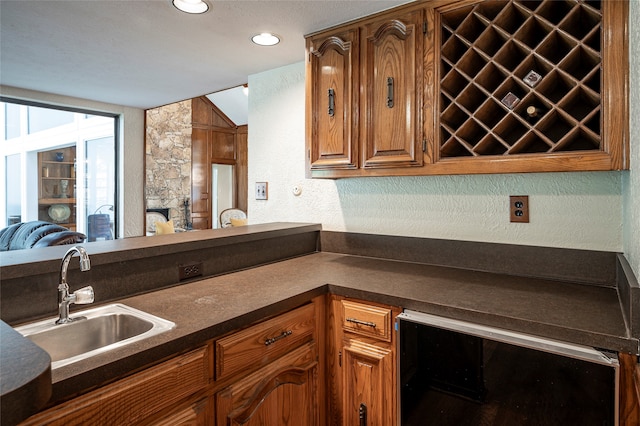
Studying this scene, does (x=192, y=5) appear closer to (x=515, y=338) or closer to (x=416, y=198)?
(x=416, y=198)

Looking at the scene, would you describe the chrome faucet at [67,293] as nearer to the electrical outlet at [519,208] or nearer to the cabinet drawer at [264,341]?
the cabinet drawer at [264,341]

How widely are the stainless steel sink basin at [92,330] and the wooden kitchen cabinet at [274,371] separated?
0.25 metres

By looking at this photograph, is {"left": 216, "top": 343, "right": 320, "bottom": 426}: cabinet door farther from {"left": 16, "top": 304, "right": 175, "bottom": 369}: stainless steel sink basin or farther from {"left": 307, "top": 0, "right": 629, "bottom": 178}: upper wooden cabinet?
{"left": 307, "top": 0, "right": 629, "bottom": 178}: upper wooden cabinet

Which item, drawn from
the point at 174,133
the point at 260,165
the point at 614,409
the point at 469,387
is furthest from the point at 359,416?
the point at 174,133

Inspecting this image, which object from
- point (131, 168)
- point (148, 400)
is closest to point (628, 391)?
point (148, 400)

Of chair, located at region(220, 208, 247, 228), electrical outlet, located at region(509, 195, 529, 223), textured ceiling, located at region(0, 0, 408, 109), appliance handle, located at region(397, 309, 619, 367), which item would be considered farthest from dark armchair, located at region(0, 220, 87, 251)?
chair, located at region(220, 208, 247, 228)

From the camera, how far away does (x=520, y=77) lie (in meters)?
1.50

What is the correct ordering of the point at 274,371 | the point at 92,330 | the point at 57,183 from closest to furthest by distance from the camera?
the point at 92,330 → the point at 274,371 → the point at 57,183

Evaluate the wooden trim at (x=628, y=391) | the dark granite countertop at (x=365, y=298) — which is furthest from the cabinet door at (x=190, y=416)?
the wooden trim at (x=628, y=391)

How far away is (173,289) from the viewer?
1.55m

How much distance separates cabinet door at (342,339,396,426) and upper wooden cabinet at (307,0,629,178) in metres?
0.80

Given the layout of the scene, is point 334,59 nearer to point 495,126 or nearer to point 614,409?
point 495,126

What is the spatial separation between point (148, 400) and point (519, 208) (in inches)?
65.0

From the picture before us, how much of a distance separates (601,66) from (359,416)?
1.58 meters
